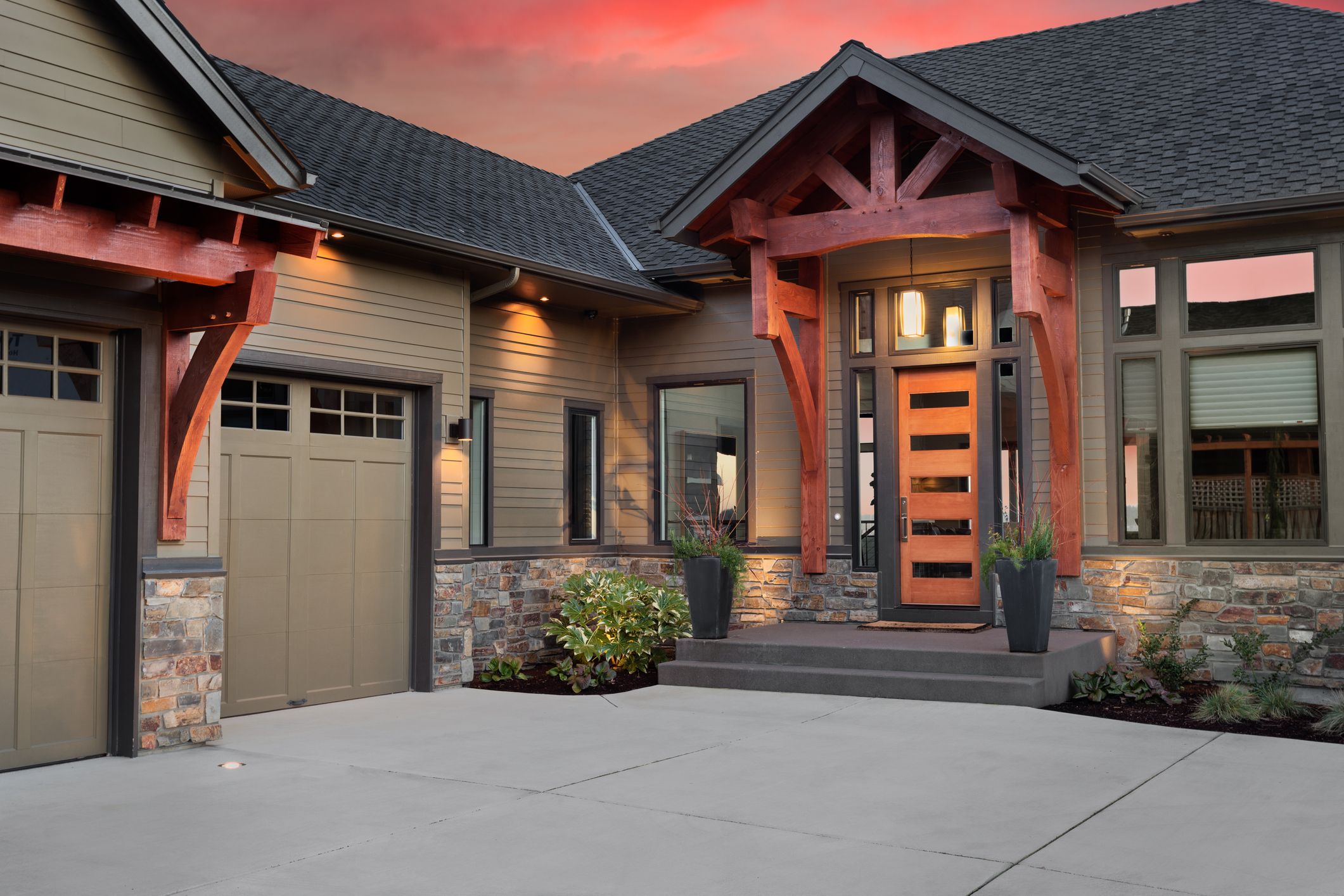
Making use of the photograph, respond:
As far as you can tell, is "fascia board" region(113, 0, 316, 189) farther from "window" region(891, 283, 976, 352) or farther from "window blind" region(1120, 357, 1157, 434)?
"window blind" region(1120, 357, 1157, 434)

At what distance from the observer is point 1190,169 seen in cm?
863

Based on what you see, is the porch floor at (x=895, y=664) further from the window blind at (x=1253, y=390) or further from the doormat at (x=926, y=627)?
the window blind at (x=1253, y=390)

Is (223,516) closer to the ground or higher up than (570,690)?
higher up

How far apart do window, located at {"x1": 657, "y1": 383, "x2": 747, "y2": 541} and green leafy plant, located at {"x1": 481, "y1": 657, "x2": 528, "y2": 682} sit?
211 centimetres

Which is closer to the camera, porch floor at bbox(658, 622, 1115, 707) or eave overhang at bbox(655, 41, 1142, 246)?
porch floor at bbox(658, 622, 1115, 707)

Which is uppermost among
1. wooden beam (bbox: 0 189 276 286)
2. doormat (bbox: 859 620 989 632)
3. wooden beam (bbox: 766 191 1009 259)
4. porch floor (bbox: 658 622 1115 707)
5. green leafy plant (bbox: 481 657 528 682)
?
wooden beam (bbox: 766 191 1009 259)

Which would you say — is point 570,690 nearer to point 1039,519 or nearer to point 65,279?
point 1039,519

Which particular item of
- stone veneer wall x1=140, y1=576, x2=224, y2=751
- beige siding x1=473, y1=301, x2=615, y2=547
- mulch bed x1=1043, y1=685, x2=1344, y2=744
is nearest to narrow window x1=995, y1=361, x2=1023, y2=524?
mulch bed x1=1043, y1=685, x2=1344, y2=744

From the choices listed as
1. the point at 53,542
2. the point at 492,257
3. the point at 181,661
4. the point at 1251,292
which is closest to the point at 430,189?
the point at 492,257

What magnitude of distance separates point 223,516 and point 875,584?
5.30 metres

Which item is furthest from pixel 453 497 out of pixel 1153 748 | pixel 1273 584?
pixel 1273 584

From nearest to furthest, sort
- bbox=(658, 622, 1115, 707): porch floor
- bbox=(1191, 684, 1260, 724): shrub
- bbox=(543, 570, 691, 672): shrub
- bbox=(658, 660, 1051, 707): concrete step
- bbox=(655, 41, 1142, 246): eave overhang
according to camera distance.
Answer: bbox=(1191, 684, 1260, 724): shrub, bbox=(658, 660, 1051, 707): concrete step, bbox=(658, 622, 1115, 707): porch floor, bbox=(655, 41, 1142, 246): eave overhang, bbox=(543, 570, 691, 672): shrub

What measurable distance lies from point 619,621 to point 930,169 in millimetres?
4256

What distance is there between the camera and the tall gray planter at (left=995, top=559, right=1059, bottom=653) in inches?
292
